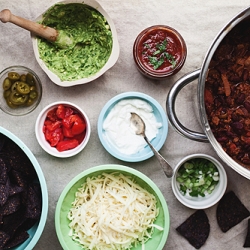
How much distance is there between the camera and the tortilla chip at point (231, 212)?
2639 millimetres

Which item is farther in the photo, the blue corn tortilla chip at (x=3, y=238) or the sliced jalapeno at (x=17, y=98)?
the sliced jalapeno at (x=17, y=98)

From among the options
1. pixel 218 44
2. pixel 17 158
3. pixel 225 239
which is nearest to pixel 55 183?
pixel 17 158

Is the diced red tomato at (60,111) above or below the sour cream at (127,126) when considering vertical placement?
above

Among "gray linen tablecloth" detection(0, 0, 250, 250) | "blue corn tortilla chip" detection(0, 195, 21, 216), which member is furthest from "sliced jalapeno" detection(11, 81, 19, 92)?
"blue corn tortilla chip" detection(0, 195, 21, 216)

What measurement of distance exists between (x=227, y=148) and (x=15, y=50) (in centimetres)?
129

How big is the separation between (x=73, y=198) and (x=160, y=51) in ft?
3.06

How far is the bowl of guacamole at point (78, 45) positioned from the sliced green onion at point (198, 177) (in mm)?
721

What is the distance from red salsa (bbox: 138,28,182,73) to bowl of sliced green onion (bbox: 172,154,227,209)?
54 cm

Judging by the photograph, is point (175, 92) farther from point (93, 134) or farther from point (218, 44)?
point (93, 134)

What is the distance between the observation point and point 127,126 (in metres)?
2.62

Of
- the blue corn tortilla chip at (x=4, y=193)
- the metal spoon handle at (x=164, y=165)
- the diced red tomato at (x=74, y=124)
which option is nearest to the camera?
the blue corn tortilla chip at (x=4, y=193)

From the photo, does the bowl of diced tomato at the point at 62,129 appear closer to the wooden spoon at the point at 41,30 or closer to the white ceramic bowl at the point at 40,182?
the white ceramic bowl at the point at 40,182

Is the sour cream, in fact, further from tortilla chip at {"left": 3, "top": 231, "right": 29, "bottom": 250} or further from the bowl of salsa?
tortilla chip at {"left": 3, "top": 231, "right": 29, "bottom": 250}

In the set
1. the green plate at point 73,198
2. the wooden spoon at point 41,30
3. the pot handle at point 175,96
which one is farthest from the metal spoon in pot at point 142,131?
the wooden spoon at point 41,30
